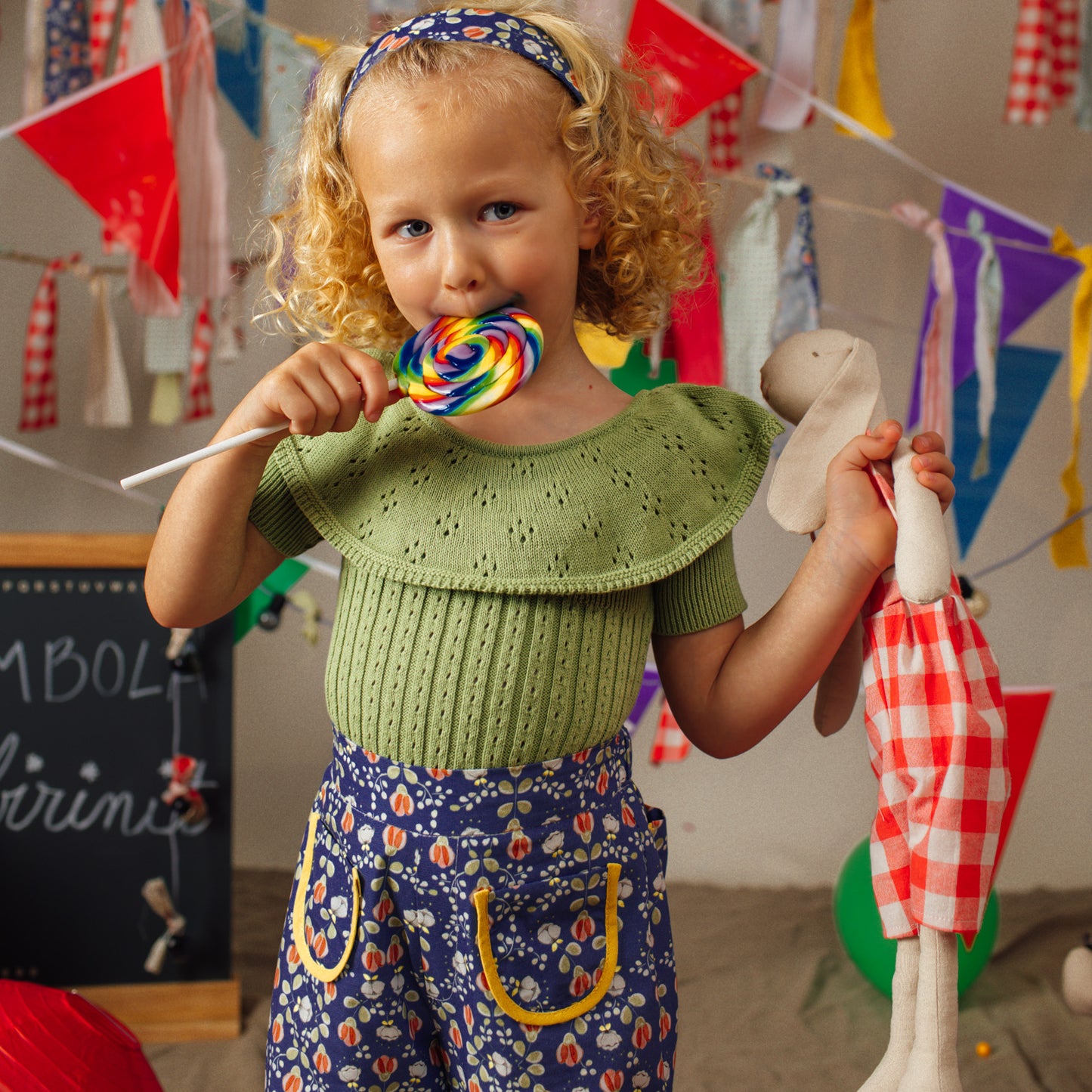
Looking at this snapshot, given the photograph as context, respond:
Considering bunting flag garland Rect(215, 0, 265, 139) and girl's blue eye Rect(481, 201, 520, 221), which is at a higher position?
girl's blue eye Rect(481, 201, 520, 221)

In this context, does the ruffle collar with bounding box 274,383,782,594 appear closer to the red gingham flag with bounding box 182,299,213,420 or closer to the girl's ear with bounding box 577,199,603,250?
the girl's ear with bounding box 577,199,603,250

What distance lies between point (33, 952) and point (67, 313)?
1017mm

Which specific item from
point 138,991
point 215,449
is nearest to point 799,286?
point 215,449

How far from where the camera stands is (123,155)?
4.92ft

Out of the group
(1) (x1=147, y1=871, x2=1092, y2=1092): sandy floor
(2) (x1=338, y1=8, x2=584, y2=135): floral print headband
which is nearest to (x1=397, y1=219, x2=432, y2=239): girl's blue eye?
(2) (x1=338, y1=8, x2=584, y2=135): floral print headband

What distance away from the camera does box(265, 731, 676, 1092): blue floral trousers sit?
80 cm

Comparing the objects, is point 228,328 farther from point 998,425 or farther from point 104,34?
point 998,425

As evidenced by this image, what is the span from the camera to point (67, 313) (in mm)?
1860

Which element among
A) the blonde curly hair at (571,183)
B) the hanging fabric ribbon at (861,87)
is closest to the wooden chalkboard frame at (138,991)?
the blonde curly hair at (571,183)

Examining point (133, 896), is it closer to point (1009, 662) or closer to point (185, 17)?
point (185, 17)

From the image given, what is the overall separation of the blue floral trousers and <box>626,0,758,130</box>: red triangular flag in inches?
37.5

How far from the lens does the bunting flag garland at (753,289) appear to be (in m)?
1.54

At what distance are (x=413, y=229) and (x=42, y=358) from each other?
3.80 feet

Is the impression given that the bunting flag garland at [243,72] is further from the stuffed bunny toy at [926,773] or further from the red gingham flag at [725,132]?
the stuffed bunny toy at [926,773]
